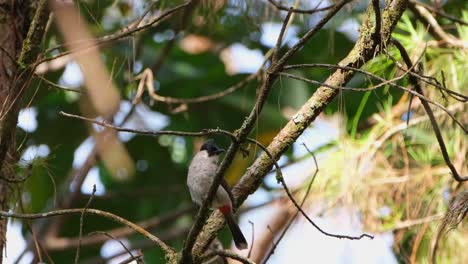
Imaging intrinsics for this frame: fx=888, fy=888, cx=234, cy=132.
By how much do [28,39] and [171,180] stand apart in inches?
164

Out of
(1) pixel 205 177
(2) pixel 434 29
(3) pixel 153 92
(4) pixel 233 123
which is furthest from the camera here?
(4) pixel 233 123

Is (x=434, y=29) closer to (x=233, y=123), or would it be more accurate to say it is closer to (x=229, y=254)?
(x=233, y=123)

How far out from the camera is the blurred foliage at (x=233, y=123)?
174 inches

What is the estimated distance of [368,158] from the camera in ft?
15.1

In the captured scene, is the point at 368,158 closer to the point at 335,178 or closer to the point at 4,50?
the point at 335,178

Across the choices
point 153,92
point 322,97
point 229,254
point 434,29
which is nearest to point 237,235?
point 153,92

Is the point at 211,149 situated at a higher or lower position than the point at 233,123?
lower

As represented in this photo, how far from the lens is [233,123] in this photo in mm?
6676

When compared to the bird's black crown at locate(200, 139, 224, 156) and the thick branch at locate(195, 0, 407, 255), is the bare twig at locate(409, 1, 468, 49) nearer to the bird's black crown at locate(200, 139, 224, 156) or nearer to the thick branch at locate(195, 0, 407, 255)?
the bird's black crown at locate(200, 139, 224, 156)

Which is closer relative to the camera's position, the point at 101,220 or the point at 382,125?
the point at 382,125

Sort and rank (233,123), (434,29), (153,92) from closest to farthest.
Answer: (153,92) → (434,29) → (233,123)

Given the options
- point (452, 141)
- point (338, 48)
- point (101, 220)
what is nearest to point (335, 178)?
point (452, 141)

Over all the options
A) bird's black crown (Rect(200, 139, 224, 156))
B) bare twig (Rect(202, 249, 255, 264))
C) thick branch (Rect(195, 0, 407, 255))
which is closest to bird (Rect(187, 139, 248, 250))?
bird's black crown (Rect(200, 139, 224, 156))

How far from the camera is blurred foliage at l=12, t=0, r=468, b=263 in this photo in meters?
4.41
